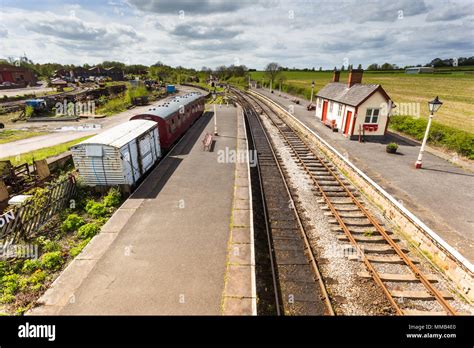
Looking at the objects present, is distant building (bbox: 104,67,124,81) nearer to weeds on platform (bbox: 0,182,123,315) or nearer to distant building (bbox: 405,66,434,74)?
weeds on platform (bbox: 0,182,123,315)

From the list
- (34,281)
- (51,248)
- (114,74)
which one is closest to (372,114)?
(51,248)

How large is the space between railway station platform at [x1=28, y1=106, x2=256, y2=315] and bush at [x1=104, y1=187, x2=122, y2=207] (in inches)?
26.4

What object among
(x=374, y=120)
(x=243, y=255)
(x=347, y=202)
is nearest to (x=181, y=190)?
(x=243, y=255)

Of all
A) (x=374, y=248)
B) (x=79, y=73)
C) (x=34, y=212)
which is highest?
(x=79, y=73)

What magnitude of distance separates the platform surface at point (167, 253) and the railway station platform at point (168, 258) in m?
0.03

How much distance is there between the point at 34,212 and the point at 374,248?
1363 centimetres

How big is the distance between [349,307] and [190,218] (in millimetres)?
6581

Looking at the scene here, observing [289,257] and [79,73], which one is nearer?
[289,257]

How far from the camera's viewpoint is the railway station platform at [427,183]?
33.4ft

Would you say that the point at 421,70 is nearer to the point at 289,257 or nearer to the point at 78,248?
the point at 289,257

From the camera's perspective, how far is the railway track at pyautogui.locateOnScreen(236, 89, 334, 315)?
7.71 meters

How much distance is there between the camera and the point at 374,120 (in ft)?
73.9

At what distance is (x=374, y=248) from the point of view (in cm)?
991

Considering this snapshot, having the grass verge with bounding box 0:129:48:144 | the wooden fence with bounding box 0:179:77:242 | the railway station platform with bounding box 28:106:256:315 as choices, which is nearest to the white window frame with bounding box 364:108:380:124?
the railway station platform with bounding box 28:106:256:315
